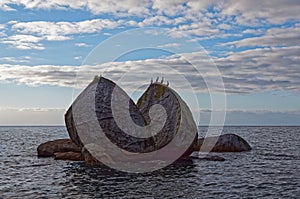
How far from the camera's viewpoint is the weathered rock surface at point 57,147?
45.3m

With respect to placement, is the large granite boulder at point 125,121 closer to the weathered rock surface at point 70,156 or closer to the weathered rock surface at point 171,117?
the weathered rock surface at point 171,117

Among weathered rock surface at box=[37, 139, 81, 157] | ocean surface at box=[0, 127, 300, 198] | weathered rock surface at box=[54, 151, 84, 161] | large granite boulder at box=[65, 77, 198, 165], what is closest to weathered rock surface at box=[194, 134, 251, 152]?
large granite boulder at box=[65, 77, 198, 165]

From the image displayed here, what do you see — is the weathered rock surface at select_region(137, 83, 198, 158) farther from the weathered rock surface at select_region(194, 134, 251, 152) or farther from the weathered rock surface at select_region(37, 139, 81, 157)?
the weathered rock surface at select_region(37, 139, 81, 157)

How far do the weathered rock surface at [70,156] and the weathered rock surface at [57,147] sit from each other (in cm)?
168

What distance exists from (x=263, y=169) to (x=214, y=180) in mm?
8656

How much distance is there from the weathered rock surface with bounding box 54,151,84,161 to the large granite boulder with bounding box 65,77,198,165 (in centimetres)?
113

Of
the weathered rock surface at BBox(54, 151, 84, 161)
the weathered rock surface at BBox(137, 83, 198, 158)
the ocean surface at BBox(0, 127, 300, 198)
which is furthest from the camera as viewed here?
the weathered rock surface at BBox(137, 83, 198, 158)

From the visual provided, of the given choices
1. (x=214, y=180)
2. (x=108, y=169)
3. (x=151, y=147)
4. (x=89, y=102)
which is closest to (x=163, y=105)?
(x=151, y=147)

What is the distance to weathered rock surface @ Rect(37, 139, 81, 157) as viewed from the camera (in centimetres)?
4528

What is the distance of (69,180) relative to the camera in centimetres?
3011

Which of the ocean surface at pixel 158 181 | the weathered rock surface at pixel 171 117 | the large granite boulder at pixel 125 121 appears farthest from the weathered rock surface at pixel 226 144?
the ocean surface at pixel 158 181

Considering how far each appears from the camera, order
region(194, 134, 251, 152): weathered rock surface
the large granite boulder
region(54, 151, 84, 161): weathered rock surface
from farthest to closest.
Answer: region(194, 134, 251, 152): weathered rock surface
region(54, 151, 84, 161): weathered rock surface
the large granite boulder

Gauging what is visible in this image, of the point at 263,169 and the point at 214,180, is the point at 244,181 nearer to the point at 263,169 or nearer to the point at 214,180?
the point at 214,180

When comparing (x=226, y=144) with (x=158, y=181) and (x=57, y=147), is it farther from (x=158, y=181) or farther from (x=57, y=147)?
(x=158, y=181)
